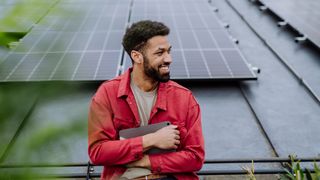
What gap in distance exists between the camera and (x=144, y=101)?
350 cm

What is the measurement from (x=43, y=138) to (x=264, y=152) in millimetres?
4885

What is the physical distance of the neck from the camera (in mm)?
3510

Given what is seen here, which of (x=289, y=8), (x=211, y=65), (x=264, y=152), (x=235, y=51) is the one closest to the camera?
(x=264, y=152)

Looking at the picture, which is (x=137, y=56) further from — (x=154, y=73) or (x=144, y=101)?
(x=144, y=101)

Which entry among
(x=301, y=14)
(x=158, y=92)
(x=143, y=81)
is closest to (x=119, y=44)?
(x=143, y=81)

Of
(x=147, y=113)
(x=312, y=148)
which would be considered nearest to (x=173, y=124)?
(x=147, y=113)

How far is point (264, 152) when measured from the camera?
5.41m

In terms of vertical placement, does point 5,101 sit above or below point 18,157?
above

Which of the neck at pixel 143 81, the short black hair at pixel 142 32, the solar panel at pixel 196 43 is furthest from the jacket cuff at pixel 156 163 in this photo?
the solar panel at pixel 196 43

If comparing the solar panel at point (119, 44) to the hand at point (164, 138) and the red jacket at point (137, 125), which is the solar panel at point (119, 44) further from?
the hand at point (164, 138)

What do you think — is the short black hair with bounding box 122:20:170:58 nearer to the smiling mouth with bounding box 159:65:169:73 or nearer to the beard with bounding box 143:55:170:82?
the beard with bounding box 143:55:170:82

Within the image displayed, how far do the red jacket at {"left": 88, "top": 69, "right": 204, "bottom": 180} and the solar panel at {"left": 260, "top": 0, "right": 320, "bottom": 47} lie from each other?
21.1 feet

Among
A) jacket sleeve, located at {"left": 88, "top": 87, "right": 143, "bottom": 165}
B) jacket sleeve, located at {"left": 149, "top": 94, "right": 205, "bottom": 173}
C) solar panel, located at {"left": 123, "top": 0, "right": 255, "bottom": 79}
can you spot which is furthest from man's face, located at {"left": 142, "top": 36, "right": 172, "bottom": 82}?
solar panel, located at {"left": 123, "top": 0, "right": 255, "bottom": 79}

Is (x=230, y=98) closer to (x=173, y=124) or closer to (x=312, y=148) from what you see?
(x=312, y=148)
